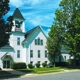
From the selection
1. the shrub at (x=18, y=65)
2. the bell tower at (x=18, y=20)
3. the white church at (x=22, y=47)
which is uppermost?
the bell tower at (x=18, y=20)

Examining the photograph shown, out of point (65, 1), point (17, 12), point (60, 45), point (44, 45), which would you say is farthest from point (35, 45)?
point (65, 1)

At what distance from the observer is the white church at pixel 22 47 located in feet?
146

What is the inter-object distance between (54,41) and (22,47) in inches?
318

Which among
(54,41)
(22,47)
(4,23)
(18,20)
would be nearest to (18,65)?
(22,47)

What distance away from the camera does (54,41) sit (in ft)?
154

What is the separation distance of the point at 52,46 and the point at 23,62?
8117mm

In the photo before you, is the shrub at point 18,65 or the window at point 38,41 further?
the window at point 38,41

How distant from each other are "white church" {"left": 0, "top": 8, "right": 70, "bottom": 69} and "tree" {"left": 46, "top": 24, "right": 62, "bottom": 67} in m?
2.07

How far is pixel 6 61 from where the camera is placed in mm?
44062

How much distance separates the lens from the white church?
4438 cm

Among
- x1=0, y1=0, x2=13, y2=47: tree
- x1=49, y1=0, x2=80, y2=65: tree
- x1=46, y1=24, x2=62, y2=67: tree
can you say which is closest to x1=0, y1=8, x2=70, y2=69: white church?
x1=46, y1=24, x2=62, y2=67: tree

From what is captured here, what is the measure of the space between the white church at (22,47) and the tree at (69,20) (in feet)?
24.8

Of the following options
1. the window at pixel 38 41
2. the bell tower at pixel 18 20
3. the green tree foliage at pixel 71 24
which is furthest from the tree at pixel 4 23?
the window at pixel 38 41

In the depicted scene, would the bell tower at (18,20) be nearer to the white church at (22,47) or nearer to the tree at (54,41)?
the white church at (22,47)
